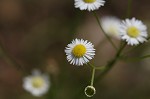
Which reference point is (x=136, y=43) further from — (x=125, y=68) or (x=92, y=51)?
(x=125, y=68)

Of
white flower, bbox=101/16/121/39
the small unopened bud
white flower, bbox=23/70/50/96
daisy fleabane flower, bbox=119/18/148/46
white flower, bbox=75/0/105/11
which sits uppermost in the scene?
white flower, bbox=101/16/121/39

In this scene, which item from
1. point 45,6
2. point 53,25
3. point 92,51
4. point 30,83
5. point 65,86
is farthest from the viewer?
point 45,6

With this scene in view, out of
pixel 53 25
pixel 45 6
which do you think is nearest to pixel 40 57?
pixel 53 25

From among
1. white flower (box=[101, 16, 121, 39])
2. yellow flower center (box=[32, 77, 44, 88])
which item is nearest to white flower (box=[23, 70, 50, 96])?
yellow flower center (box=[32, 77, 44, 88])

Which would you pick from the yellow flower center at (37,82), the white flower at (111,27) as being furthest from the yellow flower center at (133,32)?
the yellow flower center at (37,82)

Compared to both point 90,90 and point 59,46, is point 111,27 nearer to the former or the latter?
point 59,46

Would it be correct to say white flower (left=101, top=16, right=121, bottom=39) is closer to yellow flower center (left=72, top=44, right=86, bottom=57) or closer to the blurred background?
the blurred background

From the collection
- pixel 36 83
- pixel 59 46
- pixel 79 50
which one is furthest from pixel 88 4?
pixel 59 46
